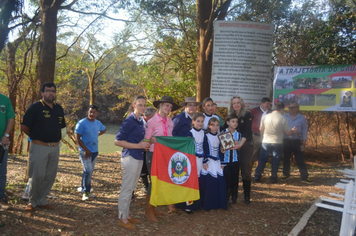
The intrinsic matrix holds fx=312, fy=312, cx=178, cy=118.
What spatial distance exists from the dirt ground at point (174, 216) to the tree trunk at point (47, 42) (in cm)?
255

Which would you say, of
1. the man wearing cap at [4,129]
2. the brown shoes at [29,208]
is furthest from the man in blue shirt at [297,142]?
the man wearing cap at [4,129]

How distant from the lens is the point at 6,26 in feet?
22.7

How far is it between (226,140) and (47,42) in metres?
4.65

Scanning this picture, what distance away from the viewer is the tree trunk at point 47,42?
23.1 ft

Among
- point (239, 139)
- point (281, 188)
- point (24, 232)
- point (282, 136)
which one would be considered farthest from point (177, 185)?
point (282, 136)

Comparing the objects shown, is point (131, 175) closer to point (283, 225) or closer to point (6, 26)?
point (283, 225)

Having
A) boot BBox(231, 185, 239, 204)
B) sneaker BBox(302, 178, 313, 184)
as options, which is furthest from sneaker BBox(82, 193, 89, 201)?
sneaker BBox(302, 178, 313, 184)

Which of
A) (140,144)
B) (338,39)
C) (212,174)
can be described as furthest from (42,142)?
(338,39)

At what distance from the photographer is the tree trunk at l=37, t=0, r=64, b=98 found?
7039mm

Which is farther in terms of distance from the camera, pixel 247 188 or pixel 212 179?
pixel 247 188

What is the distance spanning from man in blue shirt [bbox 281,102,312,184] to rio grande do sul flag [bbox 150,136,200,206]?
13.0ft

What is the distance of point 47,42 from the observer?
23.2 feet

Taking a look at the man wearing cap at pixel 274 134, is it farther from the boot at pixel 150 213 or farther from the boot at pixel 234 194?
the boot at pixel 150 213

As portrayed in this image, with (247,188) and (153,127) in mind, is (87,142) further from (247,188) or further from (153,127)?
(247,188)
